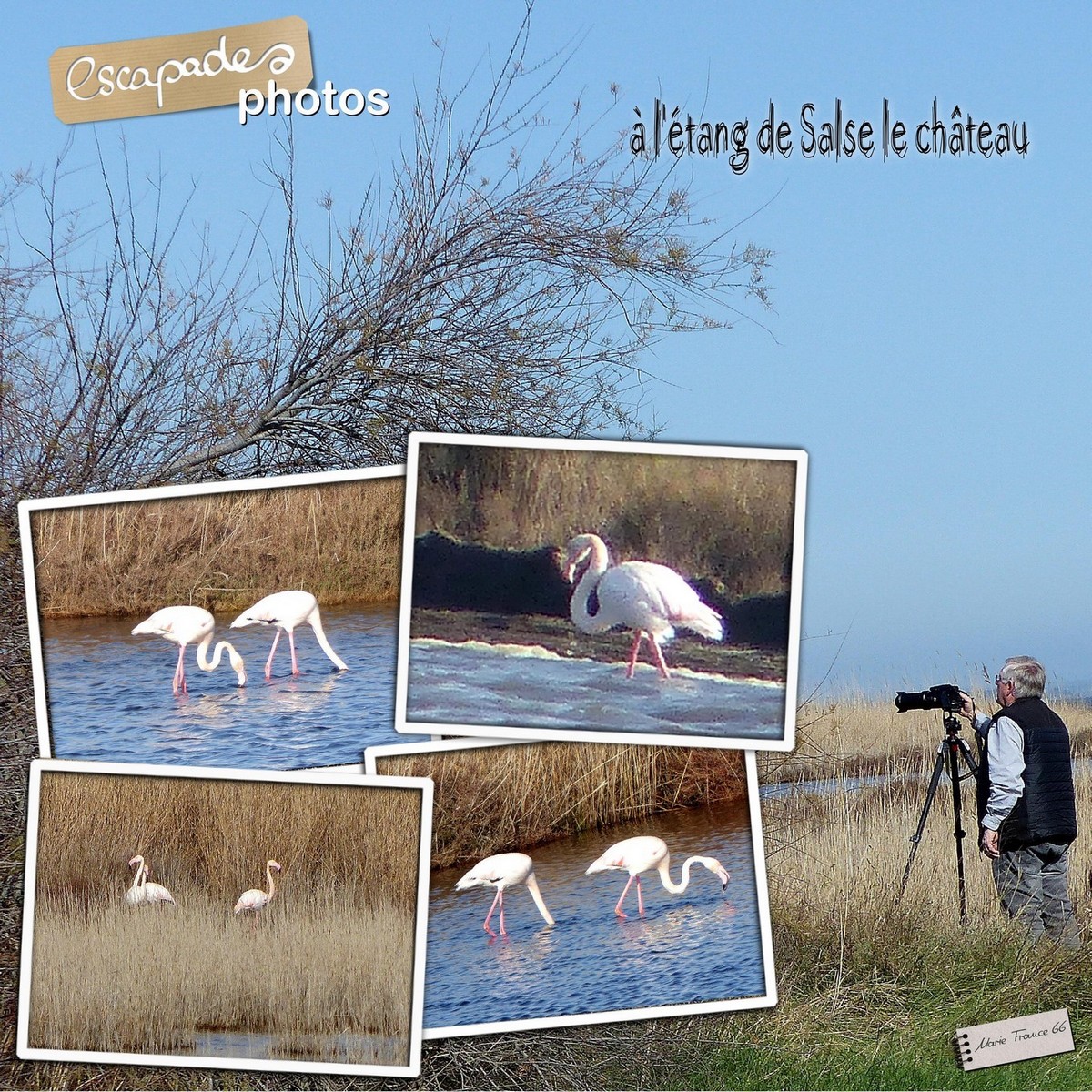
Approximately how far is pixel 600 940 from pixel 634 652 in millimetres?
759

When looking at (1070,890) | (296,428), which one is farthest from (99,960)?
(1070,890)

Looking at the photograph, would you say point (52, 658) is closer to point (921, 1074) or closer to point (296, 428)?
point (296, 428)

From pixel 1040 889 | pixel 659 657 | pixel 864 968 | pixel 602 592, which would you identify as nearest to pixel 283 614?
pixel 602 592

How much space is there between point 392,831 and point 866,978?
3.14 metres

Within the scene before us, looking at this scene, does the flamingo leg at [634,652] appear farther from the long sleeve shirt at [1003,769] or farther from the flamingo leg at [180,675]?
the long sleeve shirt at [1003,769]

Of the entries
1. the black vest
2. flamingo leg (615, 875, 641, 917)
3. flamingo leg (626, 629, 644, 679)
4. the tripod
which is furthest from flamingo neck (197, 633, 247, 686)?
the black vest

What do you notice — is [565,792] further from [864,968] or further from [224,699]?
[864,968]

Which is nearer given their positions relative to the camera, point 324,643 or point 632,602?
point 632,602

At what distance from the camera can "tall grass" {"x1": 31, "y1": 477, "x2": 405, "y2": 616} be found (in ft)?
10.3

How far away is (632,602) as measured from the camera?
121 inches

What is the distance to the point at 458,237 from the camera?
17.0 ft

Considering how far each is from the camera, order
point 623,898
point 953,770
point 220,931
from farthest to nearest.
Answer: point 953,770
point 623,898
point 220,931

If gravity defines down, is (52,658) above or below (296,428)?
below

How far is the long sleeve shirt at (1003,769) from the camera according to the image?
19.2 feet
